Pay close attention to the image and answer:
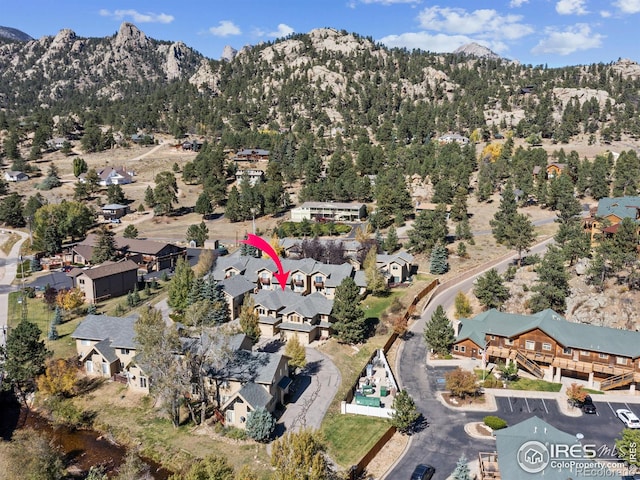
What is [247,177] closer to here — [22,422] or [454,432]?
[22,422]

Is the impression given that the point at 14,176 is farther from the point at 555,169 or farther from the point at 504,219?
the point at 555,169

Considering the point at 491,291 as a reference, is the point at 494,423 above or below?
below

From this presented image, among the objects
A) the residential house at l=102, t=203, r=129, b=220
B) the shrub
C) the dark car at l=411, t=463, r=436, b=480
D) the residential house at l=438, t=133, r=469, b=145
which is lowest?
the dark car at l=411, t=463, r=436, b=480

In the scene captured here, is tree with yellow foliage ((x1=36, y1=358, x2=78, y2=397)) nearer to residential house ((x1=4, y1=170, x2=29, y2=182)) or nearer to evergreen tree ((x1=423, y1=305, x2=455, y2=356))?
evergreen tree ((x1=423, y1=305, x2=455, y2=356))

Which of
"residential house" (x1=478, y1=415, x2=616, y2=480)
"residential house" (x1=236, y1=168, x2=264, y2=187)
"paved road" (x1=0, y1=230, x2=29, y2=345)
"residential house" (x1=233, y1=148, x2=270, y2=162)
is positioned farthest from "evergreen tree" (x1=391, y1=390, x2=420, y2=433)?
"residential house" (x1=233, y1=148, x2=270, y2=162)

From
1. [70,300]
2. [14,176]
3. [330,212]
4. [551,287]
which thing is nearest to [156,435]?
[70,300]

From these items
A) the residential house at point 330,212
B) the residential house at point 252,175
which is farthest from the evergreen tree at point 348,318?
the residential house at point 252,175
